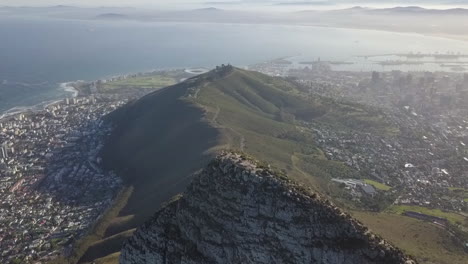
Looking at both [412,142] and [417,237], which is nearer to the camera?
[417,237]

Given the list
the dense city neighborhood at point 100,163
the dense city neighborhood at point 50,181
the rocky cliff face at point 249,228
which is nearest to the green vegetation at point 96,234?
the dense city neighborhood at point 100,163

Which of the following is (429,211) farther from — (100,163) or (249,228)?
(100,163)

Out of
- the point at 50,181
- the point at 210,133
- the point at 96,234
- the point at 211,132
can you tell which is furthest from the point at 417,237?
the point at 50,181

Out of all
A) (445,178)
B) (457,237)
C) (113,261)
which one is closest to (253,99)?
(445,178)

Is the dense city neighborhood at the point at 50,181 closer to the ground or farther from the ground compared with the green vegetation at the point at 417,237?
closer to the ground

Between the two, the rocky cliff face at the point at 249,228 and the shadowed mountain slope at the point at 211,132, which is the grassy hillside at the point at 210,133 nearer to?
the shadowed mountain slope at the point at 211,132

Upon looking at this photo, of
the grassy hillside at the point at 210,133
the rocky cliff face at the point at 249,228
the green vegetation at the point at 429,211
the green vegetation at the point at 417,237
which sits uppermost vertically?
the rocky cliff face at the point at 249,228

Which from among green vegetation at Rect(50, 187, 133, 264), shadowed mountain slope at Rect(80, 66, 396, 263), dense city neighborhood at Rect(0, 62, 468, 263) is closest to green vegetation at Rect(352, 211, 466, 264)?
dense city neighborhood at Rect(0, 62, 468, 263)

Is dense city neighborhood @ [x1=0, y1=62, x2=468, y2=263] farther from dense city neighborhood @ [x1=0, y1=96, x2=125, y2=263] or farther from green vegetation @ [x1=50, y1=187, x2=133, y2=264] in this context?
green vegetation @ [x1=50, y1=187, x2=133, y2=264]
